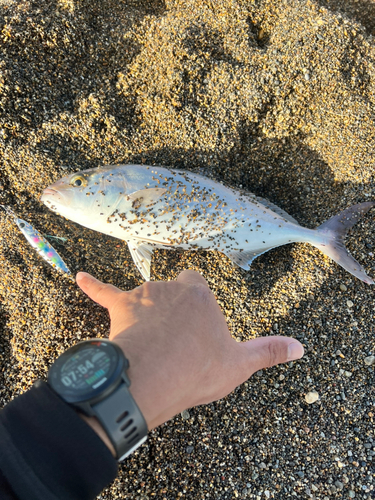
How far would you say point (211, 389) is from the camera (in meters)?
1.71

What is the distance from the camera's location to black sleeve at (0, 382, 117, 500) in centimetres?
109

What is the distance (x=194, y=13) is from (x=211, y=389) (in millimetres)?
3045

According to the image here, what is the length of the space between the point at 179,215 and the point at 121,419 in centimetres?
159

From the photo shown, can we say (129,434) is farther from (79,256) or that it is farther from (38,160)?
(38,160)

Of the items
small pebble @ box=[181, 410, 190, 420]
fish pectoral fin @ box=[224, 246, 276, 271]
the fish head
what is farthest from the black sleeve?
fish pectoral fin @ box=[224, 246, 276, 271]

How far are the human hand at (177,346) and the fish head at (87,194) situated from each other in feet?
1.92

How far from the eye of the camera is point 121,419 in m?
1.24

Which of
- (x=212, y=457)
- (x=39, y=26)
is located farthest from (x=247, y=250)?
(x=39, y=26)

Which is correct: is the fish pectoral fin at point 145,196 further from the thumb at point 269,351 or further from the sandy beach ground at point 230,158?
the thumb at point 269,351

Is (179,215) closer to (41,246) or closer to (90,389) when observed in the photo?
(41,246)

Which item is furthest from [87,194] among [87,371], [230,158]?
[87,371]

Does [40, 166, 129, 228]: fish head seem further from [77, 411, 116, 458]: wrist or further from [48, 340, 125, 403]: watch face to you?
[77, 411, 116, 458]: wrist

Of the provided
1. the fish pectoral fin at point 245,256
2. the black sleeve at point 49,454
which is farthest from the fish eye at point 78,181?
the black sleeve at point 49,454

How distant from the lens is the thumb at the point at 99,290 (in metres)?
1.89
